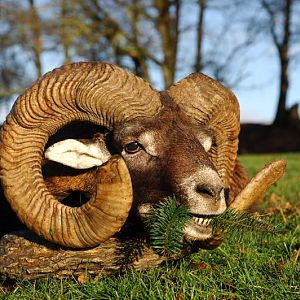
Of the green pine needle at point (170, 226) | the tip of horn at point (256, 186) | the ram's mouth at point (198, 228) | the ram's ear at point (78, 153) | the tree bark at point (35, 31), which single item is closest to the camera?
the green pine needle at point (170, 226)

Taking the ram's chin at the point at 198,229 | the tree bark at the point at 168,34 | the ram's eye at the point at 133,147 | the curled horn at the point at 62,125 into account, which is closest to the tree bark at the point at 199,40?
the tree bark at the point at 168,34

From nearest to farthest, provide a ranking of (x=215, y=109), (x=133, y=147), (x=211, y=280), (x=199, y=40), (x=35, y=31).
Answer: (x=211, y=280)
(x=133, y=147)
(x=215, y=109)
(x=35, y=31)
(x=199, y=40)

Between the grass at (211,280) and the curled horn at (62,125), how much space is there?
0.36 m

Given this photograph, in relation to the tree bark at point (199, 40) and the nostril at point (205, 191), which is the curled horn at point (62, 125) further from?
the tree bark at point (199, 40)

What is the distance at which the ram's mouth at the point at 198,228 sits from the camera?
4.34m

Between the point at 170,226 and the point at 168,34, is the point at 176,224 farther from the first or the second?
the point at 168,34

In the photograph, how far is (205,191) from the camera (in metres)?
4.21

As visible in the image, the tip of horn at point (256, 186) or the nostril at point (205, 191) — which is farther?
the tip of horn at point (256, 186)

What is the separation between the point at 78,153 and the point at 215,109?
1.42 metres

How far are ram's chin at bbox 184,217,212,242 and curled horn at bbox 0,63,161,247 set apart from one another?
54cm

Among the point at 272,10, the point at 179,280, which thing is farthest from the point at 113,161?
the point at 272,10

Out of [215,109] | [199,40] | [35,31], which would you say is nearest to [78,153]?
[215,109]

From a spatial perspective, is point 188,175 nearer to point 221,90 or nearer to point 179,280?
point 179,280

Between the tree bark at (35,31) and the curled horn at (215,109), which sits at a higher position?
the curled horn at (215,109)
